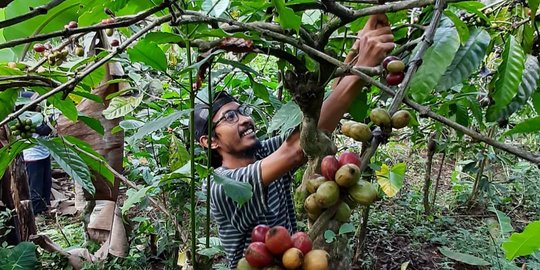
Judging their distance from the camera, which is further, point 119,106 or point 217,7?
point 119,106

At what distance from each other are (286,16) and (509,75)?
40 cm

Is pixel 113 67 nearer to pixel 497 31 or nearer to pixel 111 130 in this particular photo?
pixel 111 130

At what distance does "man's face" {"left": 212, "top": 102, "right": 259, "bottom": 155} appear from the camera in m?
1.62

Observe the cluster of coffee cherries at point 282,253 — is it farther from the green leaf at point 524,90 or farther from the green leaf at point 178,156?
the green leaf at point 178,156

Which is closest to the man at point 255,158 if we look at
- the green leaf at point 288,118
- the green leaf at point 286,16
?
the green leaf at point 288,118

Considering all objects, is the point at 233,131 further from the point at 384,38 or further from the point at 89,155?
the point at 384,38

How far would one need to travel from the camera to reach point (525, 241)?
1.98ft

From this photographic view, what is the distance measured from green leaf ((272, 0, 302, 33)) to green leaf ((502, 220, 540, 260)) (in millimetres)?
449

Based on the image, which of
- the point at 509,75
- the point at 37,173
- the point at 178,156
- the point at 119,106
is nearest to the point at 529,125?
the point at 509,75

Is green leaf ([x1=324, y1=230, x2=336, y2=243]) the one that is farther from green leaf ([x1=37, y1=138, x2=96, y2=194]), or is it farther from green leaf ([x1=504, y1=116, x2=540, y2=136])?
green leaf ([x1=37, y1=138, x2=96, y2=194])

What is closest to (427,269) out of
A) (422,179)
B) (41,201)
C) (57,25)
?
(422,179)

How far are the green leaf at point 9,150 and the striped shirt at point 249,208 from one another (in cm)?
52

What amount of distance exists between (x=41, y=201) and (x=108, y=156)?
8.02ft

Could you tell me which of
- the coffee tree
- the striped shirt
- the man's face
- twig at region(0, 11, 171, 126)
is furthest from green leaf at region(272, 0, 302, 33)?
the man's face
